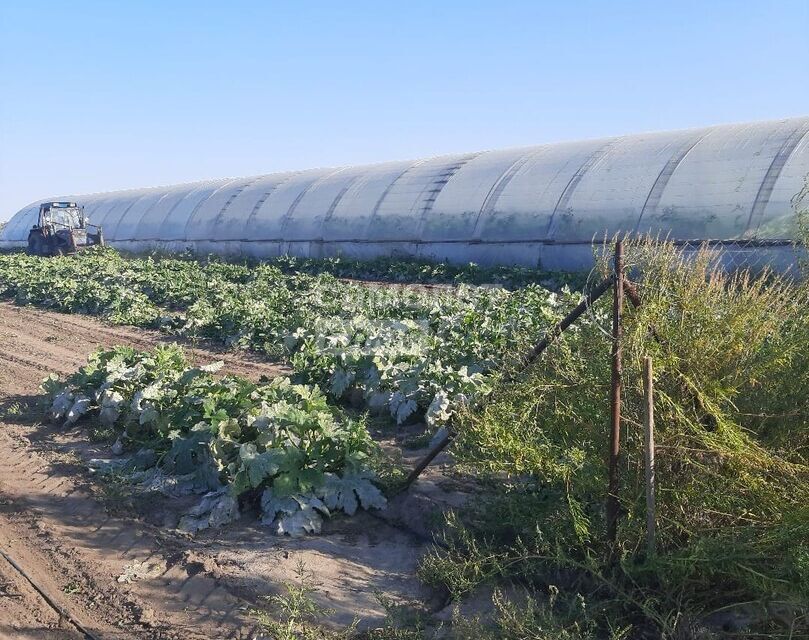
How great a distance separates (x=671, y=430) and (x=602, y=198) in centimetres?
1472

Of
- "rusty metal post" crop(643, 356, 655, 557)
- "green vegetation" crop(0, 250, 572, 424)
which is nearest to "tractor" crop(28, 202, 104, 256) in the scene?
"green vegetation" crop(0, 250, 572, 424)

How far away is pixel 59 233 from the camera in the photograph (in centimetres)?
3188

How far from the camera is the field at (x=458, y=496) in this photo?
4.34 metres

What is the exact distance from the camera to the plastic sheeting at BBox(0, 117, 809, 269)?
16.0 m

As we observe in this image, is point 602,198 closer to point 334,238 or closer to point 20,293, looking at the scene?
point 334,238

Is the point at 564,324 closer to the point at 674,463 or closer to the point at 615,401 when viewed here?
the point at 615,401

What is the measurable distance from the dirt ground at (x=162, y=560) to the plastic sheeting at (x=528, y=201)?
6456mm

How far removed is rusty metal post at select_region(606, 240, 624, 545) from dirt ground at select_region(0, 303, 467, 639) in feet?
4.07

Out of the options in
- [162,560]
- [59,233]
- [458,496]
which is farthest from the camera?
[59,233]

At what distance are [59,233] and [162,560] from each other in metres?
29.8

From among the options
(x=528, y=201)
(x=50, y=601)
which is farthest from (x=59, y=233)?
(x=50, y=601)

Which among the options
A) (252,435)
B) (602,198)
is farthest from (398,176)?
(252,435)

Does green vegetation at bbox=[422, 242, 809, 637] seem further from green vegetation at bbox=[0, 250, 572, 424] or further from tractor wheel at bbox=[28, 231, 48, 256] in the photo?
tractor wheel at bbox=[28, 231, 48, 256]

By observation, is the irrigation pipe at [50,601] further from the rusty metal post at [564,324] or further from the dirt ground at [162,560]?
the rusty metal post at [564,324]
